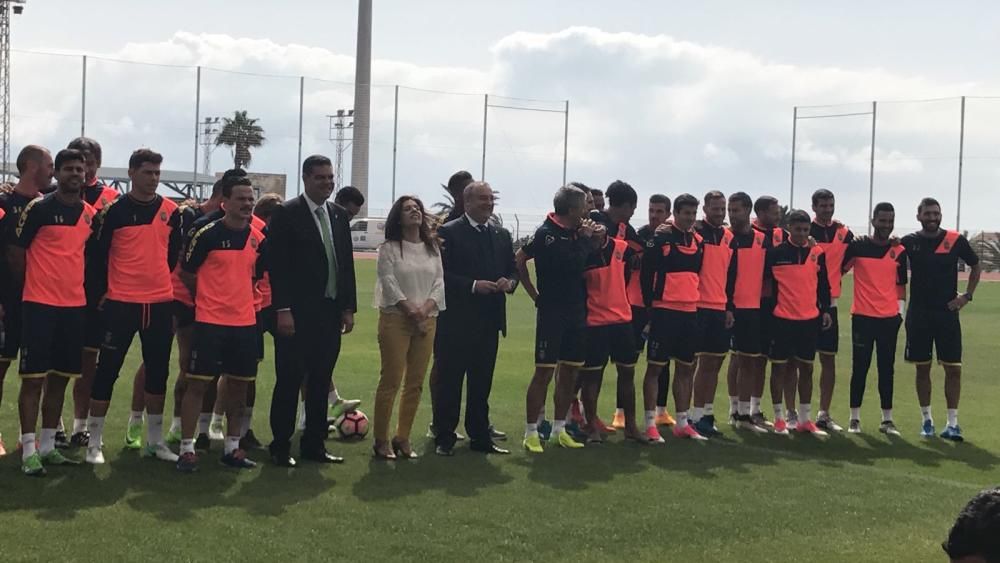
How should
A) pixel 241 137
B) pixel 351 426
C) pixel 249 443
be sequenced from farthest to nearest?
pixel 241 137 < pixel 351 426 < pixel 249 443

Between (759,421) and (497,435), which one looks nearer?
(497,435)

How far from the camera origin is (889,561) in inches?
223

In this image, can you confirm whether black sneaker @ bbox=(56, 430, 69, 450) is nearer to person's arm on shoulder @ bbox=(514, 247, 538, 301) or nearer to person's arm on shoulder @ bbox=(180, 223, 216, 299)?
person's arm on shoulder @ bbox=(180, 223, 216, 299)

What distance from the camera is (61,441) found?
25.8ft

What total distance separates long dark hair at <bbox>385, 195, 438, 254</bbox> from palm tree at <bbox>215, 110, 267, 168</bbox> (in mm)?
34063

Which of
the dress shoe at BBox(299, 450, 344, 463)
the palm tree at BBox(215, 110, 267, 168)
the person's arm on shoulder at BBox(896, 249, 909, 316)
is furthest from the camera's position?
the palm tree at BBox(215, 110, 267, 168)

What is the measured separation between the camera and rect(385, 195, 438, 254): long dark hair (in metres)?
8.02

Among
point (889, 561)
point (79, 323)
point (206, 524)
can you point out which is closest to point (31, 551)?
point (206, 524)

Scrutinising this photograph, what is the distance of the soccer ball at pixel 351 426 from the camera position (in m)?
8.82

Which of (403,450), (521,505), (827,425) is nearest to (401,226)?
(403,450)

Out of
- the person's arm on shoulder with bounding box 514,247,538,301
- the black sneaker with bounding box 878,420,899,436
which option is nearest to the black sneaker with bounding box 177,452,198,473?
the person's arm on shoulder with bounding box 514,247,538,301

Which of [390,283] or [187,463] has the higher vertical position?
[390,283]

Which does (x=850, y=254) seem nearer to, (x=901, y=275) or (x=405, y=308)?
(x=901, y=275)

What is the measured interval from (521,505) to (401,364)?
6.10 feet
